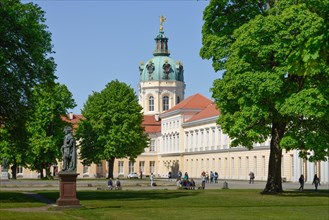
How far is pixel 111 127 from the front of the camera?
273 ft

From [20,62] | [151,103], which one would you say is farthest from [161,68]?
[20,62]

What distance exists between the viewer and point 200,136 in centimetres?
10438

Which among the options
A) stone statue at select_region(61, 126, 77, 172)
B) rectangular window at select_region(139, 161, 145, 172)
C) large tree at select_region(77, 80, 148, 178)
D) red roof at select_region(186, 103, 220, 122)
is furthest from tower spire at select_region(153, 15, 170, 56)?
stone statue at select_region(61, 126, 77, 172)

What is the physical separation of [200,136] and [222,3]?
66.8 metres

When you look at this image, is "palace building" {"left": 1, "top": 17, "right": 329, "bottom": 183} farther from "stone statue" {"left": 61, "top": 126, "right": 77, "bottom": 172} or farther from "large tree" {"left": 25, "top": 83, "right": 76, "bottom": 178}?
"stone statue" {"left": 61, "top": 126, "right": 77, "bottom": 172}

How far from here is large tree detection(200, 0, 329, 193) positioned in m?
33.0

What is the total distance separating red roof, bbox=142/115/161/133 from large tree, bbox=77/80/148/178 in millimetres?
44225

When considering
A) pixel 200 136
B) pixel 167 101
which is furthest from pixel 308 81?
pixel 167 101

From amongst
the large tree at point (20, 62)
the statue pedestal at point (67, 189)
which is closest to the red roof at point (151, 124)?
the large tree at point (20, 62)

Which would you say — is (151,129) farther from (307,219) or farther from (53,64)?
(307,219)

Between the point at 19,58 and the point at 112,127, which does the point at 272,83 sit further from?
the point at 112,127

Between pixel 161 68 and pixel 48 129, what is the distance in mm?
67966

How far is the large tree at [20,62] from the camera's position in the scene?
31.8 metres

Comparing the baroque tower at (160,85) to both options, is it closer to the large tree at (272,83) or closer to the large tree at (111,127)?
the large tree at (111,127)
